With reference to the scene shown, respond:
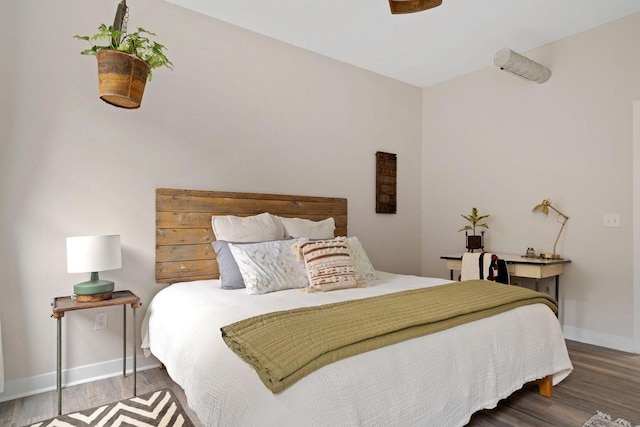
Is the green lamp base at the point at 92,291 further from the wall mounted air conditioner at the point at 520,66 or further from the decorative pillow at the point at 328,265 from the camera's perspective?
the wall mounted air conditioner at the point at 520,66

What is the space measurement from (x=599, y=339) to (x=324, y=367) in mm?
3116

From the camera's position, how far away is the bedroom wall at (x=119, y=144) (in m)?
2.36

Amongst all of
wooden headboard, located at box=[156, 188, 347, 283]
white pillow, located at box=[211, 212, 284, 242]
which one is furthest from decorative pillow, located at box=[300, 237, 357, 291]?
wooden headboard, located at box=[156, 188, 347, 283]

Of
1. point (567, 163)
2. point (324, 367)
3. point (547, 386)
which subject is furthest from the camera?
point (567, 163)

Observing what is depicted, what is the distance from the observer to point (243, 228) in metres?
2.92

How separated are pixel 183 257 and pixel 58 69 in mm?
1481

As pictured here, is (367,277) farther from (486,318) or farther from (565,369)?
(565,369)

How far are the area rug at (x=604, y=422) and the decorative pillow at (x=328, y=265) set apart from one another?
1.44m

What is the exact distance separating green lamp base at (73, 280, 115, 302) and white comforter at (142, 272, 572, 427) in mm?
323

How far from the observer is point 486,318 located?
6.45 ft

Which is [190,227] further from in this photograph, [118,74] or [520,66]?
[520,66]

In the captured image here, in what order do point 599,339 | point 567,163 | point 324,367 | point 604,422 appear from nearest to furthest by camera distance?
point 324,367 → point 604,422 → point 599,339 → point 567,163

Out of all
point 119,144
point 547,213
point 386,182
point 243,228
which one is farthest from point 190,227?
point 547,213

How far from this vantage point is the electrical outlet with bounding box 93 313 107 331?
8.52 ft
